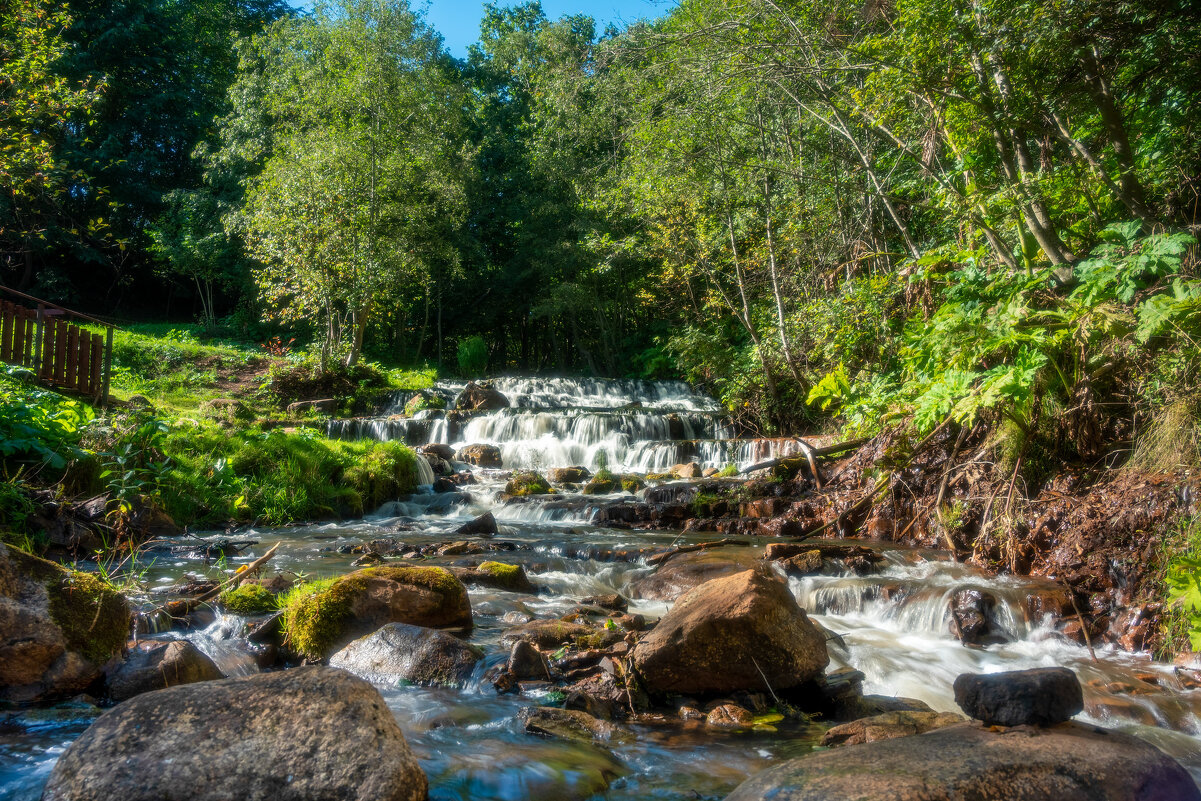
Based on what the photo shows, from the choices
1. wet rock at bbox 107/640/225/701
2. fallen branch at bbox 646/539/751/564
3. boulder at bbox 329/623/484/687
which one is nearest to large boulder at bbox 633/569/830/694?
boulder at bbox 329/623/484/687

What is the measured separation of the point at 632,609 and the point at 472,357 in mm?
23689

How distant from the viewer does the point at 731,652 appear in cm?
439

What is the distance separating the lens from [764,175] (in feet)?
41.9

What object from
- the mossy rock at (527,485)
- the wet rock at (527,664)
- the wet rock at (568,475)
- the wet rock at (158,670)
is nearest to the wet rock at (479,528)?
the mossy rock at (527,485)

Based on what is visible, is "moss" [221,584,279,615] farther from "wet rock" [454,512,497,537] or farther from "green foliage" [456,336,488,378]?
"green foliage" [456,336,488,378]

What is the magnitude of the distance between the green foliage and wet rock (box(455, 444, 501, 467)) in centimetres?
1397

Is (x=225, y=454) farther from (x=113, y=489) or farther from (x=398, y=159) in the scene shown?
(x=398, y=159)

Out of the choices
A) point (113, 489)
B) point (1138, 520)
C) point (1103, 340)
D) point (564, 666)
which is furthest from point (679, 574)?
→ point (113, 489)

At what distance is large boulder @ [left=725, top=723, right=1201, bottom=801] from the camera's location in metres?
2.52

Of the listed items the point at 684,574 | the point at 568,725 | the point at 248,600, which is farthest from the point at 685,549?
the point at 248,600

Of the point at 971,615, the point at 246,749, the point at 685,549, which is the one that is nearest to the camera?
the point at 246,749

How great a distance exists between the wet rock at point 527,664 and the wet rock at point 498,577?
7.57 feet

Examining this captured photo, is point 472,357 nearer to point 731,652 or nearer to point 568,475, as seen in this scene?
point 568,475

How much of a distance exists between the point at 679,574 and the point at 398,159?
53.5 feet
